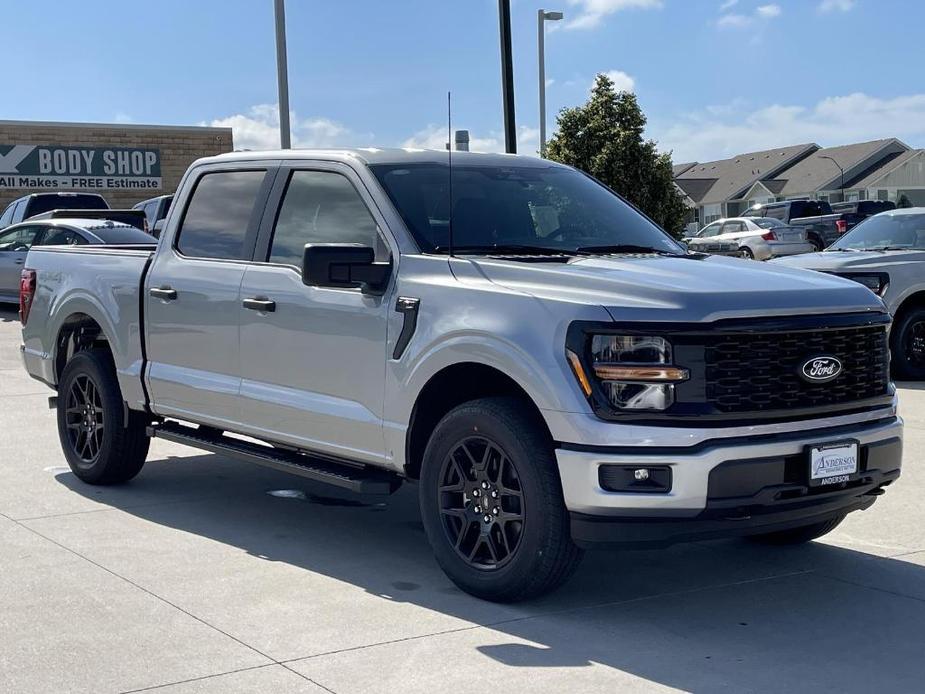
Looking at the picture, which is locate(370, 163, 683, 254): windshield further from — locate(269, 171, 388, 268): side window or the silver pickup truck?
locate(269, 171, 388, 268): side window

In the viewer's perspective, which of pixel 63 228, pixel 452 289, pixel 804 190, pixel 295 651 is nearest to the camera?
pixel 295 651

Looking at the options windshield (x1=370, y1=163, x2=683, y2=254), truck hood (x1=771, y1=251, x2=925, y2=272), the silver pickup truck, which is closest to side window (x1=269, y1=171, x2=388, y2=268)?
the silver pickup truck

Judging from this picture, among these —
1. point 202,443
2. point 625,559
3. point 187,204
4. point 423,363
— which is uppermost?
point 187,204

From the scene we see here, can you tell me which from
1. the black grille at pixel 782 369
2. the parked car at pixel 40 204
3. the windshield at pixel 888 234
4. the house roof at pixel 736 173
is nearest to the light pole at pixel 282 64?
the parked car at pixel 40 204

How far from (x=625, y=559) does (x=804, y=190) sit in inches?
3033

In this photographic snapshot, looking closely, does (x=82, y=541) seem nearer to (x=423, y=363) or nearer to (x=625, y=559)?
(x=423, y=363)

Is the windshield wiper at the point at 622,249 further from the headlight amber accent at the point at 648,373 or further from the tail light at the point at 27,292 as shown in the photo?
the tail light at the point at 27,292

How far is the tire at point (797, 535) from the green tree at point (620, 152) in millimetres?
26001

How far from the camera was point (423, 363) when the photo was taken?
18.7ft

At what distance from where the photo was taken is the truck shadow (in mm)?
4762

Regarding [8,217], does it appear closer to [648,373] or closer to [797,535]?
[797,535]

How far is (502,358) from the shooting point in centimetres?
532

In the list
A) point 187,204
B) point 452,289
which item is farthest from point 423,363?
point 187,204

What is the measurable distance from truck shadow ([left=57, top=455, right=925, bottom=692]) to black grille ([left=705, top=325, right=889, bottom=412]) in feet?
2.96
